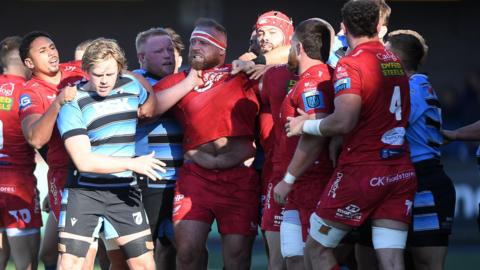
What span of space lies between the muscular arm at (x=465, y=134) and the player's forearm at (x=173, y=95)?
195 centimetres

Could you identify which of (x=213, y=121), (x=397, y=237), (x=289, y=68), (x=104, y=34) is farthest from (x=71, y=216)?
(x=104, y=34)

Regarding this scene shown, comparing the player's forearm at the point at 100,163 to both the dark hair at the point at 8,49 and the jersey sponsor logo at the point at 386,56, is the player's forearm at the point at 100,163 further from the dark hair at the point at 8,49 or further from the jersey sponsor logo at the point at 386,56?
the dark hair at the point at 8,49

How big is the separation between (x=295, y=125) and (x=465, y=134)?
1.58 metres

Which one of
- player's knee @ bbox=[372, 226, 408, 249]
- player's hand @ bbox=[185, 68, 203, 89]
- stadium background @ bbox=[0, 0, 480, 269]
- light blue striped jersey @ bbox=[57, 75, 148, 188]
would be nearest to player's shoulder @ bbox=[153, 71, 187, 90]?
player's hand @ bbox=[185, 68, 203, 89]

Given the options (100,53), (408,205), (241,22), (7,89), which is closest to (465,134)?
(408,205)

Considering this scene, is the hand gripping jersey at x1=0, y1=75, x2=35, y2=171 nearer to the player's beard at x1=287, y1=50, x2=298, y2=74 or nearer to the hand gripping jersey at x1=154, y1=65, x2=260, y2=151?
the hand gripping jersey at x1=154, y1=65, x2=260, y2=151

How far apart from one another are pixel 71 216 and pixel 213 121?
1.33 m

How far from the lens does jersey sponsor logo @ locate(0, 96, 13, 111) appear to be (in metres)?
8.66

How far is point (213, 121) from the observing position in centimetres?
760

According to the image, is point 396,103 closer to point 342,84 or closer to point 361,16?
point 342,84

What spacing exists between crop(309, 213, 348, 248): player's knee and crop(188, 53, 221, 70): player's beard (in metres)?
1.74

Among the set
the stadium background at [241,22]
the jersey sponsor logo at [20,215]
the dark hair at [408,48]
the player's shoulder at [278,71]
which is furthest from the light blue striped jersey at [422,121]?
the stadium background at [241,22]

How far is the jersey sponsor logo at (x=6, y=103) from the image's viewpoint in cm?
866

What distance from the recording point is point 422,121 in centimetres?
705
